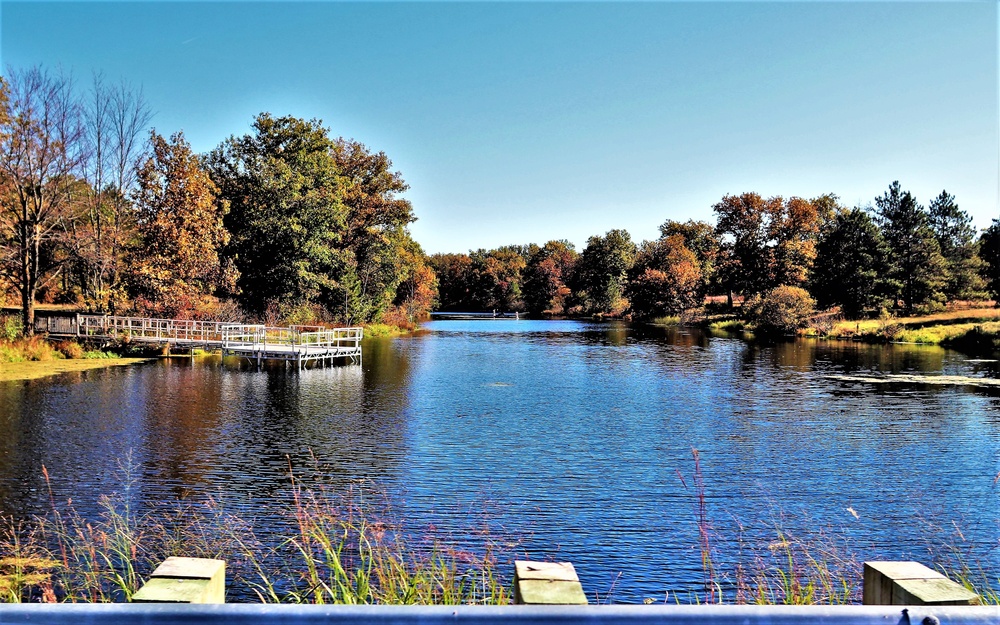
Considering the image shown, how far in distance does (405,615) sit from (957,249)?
256 feet

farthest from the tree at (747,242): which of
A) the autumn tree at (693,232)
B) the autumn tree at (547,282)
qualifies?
the autumn tree at (547,282)

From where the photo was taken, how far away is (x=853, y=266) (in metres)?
63.7

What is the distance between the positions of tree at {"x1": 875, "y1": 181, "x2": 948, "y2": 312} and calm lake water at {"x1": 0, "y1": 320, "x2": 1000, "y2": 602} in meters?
33.1

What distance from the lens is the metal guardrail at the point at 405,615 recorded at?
207 centimetres

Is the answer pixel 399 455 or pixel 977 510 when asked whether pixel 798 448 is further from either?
pixel 399 455

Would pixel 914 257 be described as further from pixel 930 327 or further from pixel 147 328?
pixel 147 328

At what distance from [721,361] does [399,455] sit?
2672cm

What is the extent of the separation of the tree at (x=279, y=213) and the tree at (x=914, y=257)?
4732 cm

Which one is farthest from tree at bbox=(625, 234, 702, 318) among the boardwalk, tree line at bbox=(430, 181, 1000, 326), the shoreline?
the shoreline

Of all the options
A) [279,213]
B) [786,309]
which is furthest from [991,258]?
[279,213]

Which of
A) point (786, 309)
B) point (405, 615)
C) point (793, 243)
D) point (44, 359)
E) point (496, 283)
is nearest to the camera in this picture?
point (405, 615)

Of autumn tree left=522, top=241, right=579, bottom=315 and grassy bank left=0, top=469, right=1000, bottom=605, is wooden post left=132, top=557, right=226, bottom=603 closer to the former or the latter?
grassy bank left=0, top=469, right=1000, bottom=605

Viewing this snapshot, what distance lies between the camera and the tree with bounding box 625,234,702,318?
85.8m

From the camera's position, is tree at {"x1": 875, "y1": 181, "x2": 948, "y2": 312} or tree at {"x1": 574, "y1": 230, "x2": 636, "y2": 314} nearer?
tree at {"x1": 875, "y1": 181, "x2": 948, "y2": 312}
